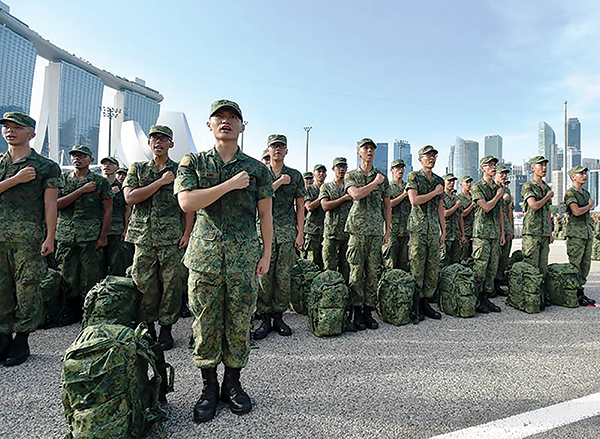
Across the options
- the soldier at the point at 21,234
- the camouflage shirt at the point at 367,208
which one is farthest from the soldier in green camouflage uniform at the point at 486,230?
the soldier at the point at 21,234

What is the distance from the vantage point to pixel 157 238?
3.74 meters

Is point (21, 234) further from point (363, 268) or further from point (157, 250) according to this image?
point (363, 268)

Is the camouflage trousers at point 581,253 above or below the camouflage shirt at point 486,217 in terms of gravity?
below

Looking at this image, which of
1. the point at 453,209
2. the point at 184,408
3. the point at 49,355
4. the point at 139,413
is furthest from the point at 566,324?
the point at 49,355

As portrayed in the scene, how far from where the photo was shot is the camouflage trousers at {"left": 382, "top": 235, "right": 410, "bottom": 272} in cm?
567

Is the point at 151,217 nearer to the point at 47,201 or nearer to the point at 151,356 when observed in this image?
the point at 47,201

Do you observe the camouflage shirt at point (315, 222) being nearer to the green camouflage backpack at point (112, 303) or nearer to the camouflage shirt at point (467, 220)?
the camouflage shirt at point (467, 220)

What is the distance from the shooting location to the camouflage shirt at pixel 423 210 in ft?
16.3

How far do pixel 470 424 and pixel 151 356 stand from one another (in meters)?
2.13

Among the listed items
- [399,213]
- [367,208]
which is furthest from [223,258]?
[399,213]

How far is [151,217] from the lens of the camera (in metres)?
3.79

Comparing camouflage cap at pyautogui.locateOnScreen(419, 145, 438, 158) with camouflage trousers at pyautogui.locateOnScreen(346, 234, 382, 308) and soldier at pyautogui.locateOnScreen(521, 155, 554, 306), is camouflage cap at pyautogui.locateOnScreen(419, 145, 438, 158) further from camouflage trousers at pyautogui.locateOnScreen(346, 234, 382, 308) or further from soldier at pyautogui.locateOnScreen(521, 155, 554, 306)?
soldier at pyautogui.locateOnScreen(521, 155, 554, 306)

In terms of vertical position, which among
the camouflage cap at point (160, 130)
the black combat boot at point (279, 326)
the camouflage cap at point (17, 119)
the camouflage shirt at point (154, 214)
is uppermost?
the camouflage cap at point (160, 130)

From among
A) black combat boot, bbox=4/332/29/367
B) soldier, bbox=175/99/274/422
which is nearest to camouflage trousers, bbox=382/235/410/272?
soldier, bbox=175/99/274/422
